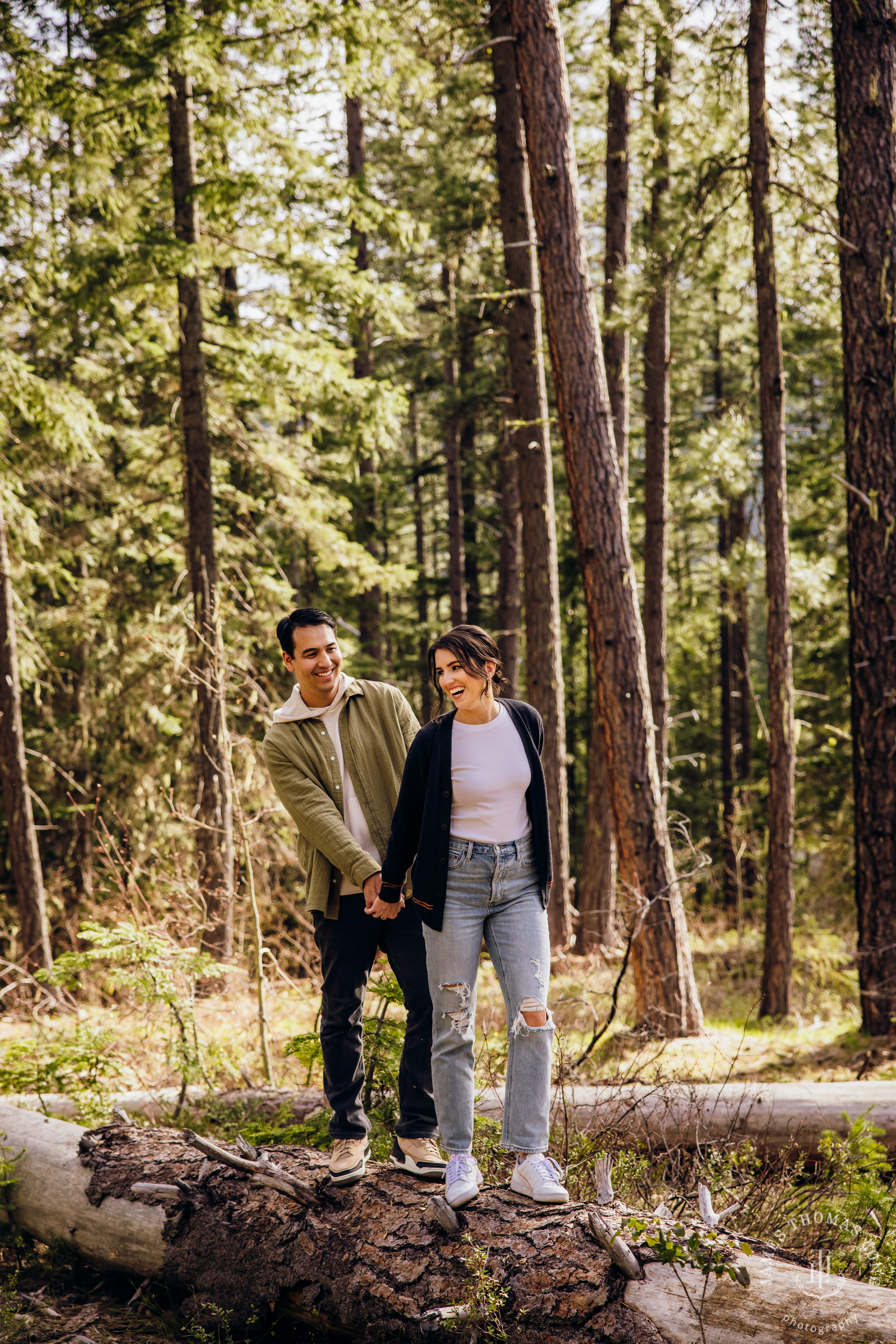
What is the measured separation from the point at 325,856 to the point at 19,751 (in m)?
8.84

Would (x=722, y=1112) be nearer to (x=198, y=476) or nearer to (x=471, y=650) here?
(x=471, y=650)

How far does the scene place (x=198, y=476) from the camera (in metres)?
11.3

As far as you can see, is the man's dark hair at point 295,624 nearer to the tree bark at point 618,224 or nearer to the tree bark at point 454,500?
the tree bark at point 618,224

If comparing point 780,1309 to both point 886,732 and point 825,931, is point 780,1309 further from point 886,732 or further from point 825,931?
point 825,931

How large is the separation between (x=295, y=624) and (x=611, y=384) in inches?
405

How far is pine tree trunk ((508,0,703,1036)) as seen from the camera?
7156 millimetres

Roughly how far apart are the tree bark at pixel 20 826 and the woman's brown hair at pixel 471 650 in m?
9.27

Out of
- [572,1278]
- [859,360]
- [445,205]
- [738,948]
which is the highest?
[445,205]

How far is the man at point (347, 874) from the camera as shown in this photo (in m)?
3.98

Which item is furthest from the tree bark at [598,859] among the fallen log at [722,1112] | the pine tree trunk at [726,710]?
the pine tree trunk at [726,710]

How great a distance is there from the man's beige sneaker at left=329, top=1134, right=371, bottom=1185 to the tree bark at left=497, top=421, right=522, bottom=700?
1282 cm

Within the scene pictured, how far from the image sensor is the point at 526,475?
11555mm

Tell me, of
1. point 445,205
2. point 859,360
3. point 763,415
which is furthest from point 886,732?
point 445,205

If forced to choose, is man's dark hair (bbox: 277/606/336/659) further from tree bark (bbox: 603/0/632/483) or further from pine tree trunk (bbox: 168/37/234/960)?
tree bark (bbox: 603/0/632/483)
